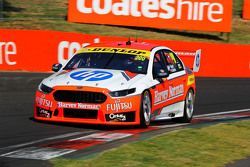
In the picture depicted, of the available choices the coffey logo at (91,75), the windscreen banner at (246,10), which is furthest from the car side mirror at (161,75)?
the windscreen banner at (246,10)

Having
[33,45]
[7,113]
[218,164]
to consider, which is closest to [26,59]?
[33,45]

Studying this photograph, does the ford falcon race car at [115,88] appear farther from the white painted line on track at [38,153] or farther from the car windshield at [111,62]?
the white painted line on track at [38,153]

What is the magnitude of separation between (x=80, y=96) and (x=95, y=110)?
0.32m

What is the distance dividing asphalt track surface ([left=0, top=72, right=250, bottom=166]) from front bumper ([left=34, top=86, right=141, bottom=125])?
0.19 meters

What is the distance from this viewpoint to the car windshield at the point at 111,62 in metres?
12.4

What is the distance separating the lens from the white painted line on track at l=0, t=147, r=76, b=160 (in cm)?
840

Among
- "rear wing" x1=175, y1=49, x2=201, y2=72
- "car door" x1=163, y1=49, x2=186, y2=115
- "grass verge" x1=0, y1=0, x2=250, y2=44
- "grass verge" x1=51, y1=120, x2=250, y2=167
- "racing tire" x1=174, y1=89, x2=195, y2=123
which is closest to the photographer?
"grass verge" x1=51, y1=120, x2=250, y2=167

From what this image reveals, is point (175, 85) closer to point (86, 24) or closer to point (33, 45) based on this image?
point (33, 45)

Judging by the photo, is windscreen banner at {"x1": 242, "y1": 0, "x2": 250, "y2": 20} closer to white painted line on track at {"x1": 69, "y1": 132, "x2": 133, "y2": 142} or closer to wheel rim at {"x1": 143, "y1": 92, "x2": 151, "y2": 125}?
wheel rim at {"x1": 143, "y1": 92, "x2": 151, "y2": 125}

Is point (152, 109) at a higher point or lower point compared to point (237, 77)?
higher

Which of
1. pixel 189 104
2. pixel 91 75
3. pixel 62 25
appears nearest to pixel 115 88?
pixel 91 75

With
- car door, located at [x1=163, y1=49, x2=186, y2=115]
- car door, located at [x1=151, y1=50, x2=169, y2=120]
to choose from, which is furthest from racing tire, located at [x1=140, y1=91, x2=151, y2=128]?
car door, located at [x1=163, y1=49, x2=186, y2=115]

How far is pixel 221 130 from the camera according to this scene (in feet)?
37.4

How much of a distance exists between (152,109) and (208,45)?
13.9m
